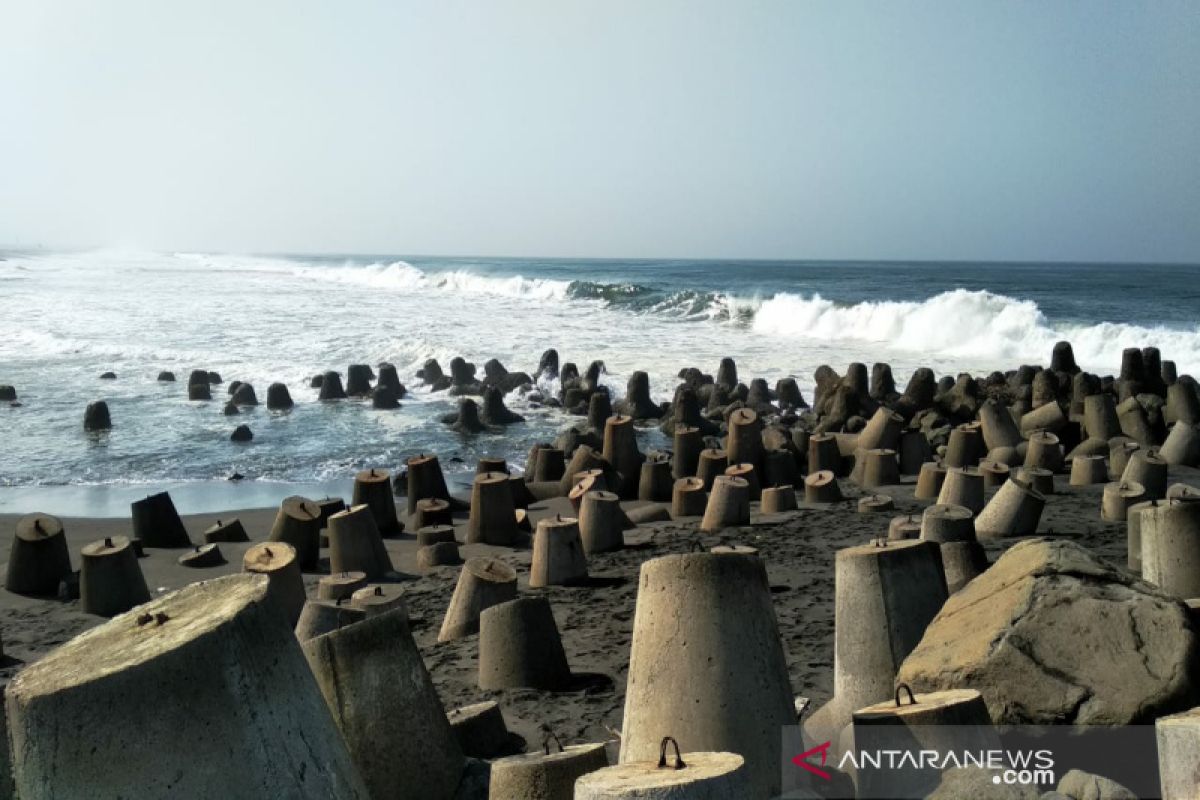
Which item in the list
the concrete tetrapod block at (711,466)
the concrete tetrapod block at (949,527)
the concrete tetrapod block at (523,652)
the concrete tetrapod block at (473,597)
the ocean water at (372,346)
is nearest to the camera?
the concrete tetrapod block at (523,652)

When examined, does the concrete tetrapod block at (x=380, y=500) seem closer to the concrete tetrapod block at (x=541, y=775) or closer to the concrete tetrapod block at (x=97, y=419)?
the concrete tetrapod block at (x=541, y=775)

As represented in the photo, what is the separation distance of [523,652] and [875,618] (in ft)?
7.97

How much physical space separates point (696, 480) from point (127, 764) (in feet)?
33.4

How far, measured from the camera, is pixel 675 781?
3.33 m

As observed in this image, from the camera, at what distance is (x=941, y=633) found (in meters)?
5.21

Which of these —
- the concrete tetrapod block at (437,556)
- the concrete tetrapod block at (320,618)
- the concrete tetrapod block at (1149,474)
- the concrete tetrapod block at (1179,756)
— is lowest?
the concrete tetrapod block at (437,556)

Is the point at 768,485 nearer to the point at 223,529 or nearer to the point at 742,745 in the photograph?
the point at 223,529

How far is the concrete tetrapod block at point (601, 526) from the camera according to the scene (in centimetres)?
1091

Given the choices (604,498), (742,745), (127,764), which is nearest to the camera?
(127,764)

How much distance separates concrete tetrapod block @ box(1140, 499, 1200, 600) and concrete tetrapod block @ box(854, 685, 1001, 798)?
326 cm

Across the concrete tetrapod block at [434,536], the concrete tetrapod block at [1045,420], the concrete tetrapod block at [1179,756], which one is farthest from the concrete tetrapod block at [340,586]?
the concrete tetrapod block at [1045,420]

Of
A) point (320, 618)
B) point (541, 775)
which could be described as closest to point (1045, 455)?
point (320, 618)

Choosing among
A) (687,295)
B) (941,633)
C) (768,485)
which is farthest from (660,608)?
(687,295)

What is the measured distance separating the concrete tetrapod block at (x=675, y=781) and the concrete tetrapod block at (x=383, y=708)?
4.58 feet
